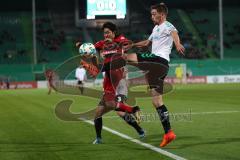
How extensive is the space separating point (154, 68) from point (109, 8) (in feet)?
118

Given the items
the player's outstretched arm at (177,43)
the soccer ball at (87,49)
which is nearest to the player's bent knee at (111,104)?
the soccer ball at (87,49)

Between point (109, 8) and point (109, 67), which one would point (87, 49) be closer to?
point (109, 67)

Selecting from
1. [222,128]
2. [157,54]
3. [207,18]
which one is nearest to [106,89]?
[157,54]

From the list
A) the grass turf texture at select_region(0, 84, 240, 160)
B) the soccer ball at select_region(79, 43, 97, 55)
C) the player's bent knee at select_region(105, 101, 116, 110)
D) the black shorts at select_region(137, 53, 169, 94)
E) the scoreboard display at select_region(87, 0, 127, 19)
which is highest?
the scoreboard display at select_region(87, 0, 127, 19)

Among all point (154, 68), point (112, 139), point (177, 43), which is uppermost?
point (177, 43)

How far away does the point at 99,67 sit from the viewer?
9812 mm

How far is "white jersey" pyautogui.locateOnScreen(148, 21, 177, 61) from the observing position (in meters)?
9.22

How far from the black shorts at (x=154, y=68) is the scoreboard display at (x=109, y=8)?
35.7 metres

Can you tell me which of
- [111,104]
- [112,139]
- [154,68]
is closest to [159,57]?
[154,68]

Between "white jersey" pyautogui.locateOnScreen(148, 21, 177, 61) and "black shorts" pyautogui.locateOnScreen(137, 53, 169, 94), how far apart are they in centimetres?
12

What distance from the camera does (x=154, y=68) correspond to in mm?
9383

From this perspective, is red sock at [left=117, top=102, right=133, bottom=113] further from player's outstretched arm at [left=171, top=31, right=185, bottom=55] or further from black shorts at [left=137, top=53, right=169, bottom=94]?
player's outstretched arm at [left=171, top=31, right=185, bottom=55]

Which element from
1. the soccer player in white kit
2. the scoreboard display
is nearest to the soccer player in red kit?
the soccer player in white kit

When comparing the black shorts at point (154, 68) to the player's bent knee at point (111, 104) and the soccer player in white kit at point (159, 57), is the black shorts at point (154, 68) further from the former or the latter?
the player's bent knee at point (111, 104)
